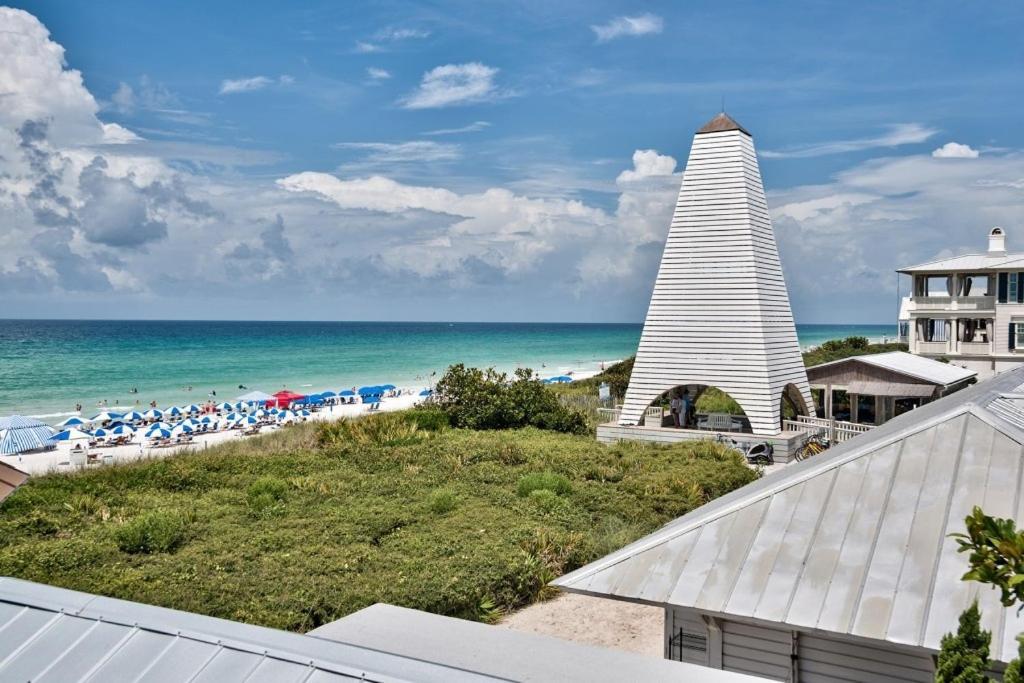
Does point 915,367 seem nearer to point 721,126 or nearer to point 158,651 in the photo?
point 721,126

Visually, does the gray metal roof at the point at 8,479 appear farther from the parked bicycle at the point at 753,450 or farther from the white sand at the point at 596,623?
the parked bicycle at the point at 753,450

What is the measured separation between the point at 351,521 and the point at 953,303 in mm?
32113

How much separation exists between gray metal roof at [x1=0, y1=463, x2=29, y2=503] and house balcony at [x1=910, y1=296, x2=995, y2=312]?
126 ft

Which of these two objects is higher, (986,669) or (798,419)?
(986,669)

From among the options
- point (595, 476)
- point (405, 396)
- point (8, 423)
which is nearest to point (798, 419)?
point (595, 476)

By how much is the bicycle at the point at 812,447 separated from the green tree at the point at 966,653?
17.0 meters

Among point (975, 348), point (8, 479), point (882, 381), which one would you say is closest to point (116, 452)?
point (882, 381)

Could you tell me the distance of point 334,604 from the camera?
9633 millimetres

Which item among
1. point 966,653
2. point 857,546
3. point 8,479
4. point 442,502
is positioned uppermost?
point 8,479

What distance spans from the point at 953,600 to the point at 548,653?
2612mm

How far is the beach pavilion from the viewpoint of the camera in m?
21.5

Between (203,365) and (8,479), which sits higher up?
(8,479)

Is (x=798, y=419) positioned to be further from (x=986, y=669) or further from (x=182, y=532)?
(x=986, y=669)

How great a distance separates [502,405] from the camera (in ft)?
80.7
